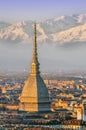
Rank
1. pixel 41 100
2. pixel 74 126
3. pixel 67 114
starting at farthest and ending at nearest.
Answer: pixel 41 100 → pixel 67 114 → pixel 74 126

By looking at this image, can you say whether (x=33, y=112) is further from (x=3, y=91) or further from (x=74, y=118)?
(x=3, y=91)

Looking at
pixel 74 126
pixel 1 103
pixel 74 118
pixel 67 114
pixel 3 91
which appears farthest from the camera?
pixel 3 91

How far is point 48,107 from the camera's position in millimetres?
92625

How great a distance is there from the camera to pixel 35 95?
9400 centimetres

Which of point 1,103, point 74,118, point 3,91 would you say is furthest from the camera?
point 3,91

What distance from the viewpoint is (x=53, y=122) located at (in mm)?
74875

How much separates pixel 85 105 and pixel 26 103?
7.50 metres

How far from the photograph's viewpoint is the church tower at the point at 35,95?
92.6 m

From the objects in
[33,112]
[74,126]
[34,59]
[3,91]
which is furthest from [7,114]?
[3,91]

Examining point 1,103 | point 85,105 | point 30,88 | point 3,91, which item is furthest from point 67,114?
point 3,91

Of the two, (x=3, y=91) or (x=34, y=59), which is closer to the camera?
(x=34, y=59)

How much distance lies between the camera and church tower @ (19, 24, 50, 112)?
304 ft

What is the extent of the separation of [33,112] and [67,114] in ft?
9.91

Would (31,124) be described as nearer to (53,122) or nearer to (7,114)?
(53,122)
